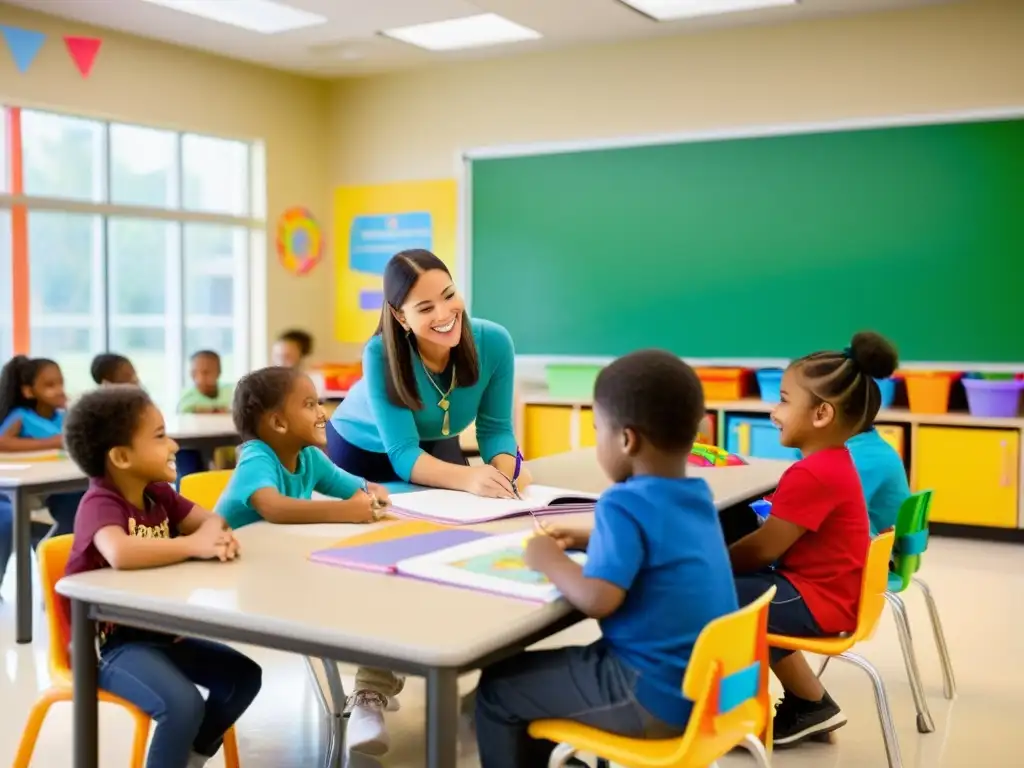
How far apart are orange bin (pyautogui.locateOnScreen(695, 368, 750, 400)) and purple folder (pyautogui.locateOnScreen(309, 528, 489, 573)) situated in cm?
397

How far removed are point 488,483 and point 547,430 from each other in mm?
3860

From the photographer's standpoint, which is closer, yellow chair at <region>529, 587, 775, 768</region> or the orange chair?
yellow chair at <region>529, 587, 775, 768</region>

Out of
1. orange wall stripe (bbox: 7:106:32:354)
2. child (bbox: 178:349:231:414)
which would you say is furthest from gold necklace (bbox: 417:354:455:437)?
orange wall stripe (bbox: 7:106:32:354)

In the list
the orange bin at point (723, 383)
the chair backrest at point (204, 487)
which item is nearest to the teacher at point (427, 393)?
the chair backrest at point (204, 487)

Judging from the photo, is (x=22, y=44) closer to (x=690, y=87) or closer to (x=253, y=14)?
(x=253, y=14)

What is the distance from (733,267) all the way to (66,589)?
15.7 ft

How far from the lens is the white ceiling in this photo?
546 centimetres

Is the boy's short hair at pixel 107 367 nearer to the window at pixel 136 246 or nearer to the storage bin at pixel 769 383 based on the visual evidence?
the window at pixel 136 246

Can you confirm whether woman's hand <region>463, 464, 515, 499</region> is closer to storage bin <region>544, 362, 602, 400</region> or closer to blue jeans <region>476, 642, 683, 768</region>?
blue jeans <region>476, 642, 683, 768</region>

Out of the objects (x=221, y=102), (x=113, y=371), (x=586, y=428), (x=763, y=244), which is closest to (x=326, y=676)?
(x=113, y=371)

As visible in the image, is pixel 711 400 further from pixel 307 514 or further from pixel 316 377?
pixel 307 514

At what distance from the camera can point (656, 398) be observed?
1554mm

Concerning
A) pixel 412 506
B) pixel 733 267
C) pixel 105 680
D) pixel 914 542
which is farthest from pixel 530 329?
pixel 105 680

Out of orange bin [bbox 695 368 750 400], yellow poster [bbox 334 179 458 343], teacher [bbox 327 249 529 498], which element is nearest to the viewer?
teacher [bbox 327 249 529 498]
